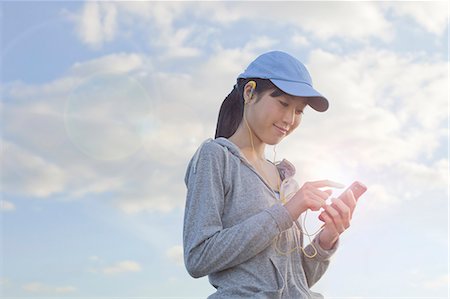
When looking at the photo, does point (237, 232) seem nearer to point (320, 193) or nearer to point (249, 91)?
point (320, 193)

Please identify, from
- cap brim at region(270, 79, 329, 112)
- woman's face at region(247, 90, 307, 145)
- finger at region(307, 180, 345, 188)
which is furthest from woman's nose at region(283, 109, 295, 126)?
finger at region(307, 180, 345, 188)

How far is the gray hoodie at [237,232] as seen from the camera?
291 cm

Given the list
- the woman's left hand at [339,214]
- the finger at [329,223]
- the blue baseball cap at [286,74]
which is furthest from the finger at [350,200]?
the blue baseball cap at [286,74]

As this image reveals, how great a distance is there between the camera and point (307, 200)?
2.93m

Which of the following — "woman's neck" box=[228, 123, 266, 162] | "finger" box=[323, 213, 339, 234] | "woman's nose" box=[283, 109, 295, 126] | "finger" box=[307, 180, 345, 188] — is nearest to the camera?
"finger" box=[307, 180, 345, 188]

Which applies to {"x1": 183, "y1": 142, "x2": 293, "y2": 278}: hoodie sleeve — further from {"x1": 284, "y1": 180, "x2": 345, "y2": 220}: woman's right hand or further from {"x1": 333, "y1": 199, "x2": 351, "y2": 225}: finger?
{"x1": 333, "y1": 199, "x2": 351, "y2": 225}: finger

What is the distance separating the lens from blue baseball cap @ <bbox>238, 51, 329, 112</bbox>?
322 centimetres

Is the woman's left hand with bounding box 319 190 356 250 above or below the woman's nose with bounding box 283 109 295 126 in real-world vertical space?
below

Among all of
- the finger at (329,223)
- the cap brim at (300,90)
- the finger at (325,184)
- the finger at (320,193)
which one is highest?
the cap brim at (300,90)

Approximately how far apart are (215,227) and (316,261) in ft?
2.18

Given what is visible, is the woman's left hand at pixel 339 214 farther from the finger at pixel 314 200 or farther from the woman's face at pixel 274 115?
the woman's face at pixel 274 115

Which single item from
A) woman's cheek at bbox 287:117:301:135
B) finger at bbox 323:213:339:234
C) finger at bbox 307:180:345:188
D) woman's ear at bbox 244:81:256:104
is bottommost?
finger at bbox 323:213:339:234

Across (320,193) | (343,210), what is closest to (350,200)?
(343,210)

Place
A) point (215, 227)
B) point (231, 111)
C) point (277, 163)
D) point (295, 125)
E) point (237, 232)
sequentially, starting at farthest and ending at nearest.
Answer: point (277, 163) → point (231, 111) → point (295, 125) → point (215, 227) → point (237, 232)
